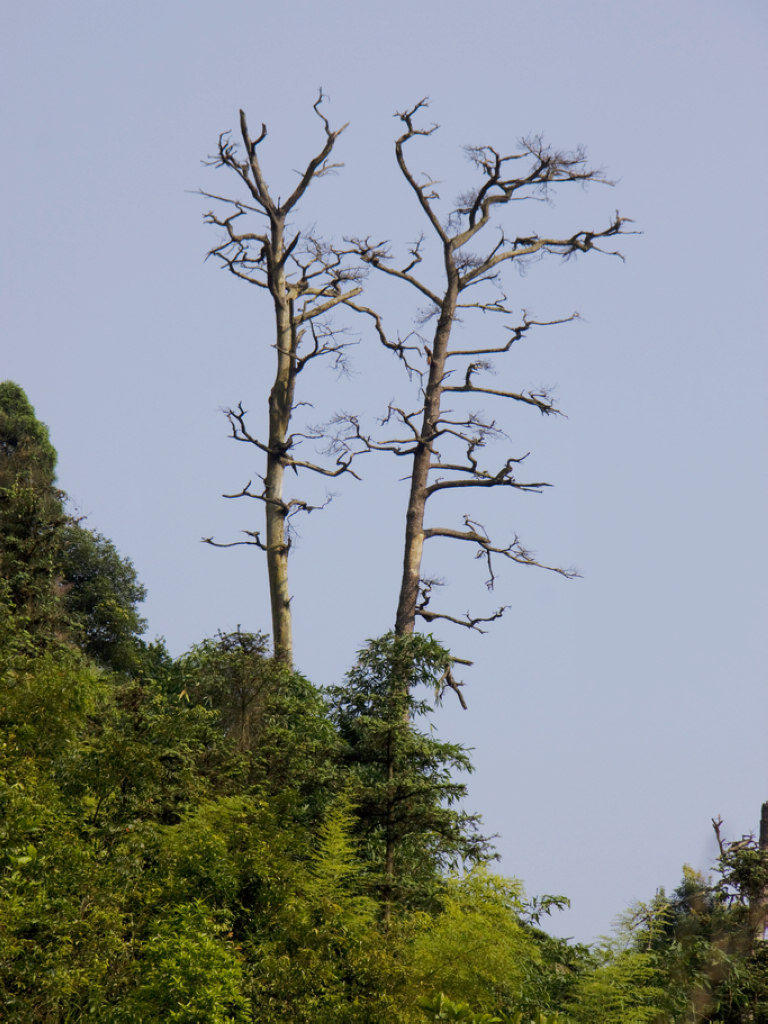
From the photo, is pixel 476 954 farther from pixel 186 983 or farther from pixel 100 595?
pixel 100 595

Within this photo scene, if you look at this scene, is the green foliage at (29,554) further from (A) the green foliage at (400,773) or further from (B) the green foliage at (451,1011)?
(B) the green foliage at (451,1011)

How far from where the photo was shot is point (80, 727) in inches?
481

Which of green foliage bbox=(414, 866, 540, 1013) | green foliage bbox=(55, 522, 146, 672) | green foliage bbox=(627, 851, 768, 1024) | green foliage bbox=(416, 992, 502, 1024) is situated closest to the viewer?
green foliage bbox=(416, 992, 502, 1024)

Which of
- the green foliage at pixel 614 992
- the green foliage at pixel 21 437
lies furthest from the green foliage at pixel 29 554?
the green foliage at pixel 614 992

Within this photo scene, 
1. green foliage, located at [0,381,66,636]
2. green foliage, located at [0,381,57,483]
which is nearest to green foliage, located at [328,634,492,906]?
green foliage, located at [0,381,66,636]

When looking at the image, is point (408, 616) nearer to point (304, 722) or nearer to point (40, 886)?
point (304, 722)

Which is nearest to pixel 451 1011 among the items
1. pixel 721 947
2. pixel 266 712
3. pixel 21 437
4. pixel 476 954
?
pixel 476 954

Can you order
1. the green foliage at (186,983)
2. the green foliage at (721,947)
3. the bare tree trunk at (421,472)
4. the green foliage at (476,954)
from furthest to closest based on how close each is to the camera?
the bare tree trunk at (421,472), the green foliage at (721,947), the green foliage at (476,954), the green foliage at (186,983)

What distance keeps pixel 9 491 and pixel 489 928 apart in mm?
13472

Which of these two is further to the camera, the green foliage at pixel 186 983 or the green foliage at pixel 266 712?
the green foliage at pixel 266 712

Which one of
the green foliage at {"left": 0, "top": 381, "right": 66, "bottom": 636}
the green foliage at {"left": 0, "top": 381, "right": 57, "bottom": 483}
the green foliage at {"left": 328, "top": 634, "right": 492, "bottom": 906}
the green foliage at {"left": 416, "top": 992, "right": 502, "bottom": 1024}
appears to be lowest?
the green foliage at {"left": 416, "top": 992, "right": 502, "bottom": 1024}

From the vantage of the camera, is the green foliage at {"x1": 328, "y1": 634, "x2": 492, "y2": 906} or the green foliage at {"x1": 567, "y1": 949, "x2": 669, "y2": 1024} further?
the green foliage at {"x1": 328, "y1": 634, "x2": 492, "y2": 906}

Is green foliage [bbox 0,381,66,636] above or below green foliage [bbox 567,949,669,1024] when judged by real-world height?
above

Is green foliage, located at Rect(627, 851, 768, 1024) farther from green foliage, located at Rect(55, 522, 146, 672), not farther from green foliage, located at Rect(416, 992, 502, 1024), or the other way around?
green foliage, located at Rect(55, 522, 146, 672)
